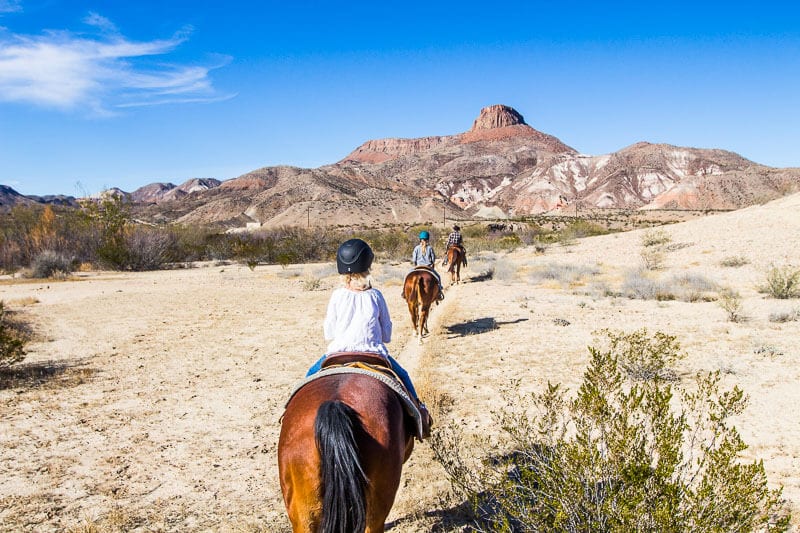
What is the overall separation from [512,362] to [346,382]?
580 centimetres

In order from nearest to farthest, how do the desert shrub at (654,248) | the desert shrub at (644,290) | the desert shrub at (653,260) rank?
1. the desert shrub at (644,290)
2. the desert shrub at (653,260)
3. the desert shrub at (654,248)

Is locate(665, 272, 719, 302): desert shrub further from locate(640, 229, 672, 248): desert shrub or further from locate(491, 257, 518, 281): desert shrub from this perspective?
locate(640, 229, 672, 248): desert shrub

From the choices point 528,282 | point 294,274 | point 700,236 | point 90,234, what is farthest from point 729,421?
point 90,234

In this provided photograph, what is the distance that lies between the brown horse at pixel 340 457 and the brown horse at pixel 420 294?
6622 millimetres

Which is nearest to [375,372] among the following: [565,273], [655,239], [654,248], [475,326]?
[475,326]

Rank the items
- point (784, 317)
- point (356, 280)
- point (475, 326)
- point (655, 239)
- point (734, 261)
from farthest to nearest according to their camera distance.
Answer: point (655, 239)
point (734, 261)
point (475, 326)
point (784, 317)
point (356, 280)

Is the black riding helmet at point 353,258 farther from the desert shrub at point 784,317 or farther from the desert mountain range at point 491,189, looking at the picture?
the desert mountain range at point 491,189

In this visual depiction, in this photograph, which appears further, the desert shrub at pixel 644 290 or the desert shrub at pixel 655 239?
the desert shrub at pixel 655 239

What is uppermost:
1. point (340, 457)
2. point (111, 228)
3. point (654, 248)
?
point (111, 228)

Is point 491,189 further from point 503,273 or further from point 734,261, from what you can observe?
point 503,273

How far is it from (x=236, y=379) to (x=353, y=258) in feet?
17.1

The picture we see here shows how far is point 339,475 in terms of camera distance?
2365 millimetres

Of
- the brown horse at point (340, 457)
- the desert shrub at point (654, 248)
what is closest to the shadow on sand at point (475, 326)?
the brown horse at point (340, 457)

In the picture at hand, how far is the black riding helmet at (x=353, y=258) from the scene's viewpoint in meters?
3.57
